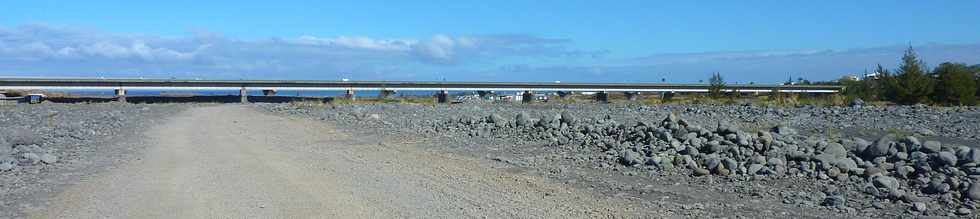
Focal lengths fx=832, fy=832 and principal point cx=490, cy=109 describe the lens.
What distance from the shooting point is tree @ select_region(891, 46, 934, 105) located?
54.1m

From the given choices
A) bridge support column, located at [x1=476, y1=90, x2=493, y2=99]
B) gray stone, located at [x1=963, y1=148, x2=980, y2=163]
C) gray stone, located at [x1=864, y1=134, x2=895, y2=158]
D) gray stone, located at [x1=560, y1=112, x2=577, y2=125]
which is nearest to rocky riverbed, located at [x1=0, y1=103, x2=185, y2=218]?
gray stone, located at [x1=560, y1=112, x2=577, y2=125]

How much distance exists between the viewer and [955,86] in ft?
173

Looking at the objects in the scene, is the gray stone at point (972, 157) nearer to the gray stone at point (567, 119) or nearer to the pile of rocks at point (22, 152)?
the gray stone at point (567, 119)

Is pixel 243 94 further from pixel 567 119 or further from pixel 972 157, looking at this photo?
pixel 972 157

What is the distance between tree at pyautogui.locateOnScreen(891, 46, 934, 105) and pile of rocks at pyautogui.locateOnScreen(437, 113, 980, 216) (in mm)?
43131

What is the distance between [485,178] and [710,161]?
3.51 m

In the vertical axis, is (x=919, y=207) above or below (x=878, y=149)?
below

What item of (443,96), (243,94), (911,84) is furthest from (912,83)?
(243,94)

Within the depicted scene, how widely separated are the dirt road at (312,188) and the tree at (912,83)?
158 ft

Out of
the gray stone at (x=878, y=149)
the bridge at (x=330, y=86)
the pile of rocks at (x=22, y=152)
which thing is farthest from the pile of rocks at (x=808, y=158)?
the bridge at (x=330, y=86)

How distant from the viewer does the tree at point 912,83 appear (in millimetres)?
54094

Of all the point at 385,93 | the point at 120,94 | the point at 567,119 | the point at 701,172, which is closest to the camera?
the point at 701,172

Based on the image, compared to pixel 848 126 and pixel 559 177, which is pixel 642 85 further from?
pixel 559 177

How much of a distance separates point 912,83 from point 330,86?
4259 cm
